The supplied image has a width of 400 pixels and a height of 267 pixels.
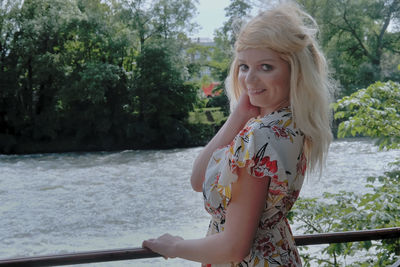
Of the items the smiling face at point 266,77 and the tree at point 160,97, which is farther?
the tree at point 160,97

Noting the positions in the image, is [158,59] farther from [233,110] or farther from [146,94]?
[233,110]

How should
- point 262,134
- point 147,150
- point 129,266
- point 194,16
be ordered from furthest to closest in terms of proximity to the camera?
1. point 194,16
2. point 147,150
3. point 129,266
4. point 262,134

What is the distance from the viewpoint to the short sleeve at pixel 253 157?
896 mm

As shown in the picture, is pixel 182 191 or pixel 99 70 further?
pixel 99 70

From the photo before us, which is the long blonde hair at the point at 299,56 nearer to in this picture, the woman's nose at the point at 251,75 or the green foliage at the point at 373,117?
the woman's nose at the point at 251,75

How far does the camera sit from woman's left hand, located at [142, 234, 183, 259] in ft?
3.30

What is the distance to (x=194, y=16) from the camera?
88.2 feet

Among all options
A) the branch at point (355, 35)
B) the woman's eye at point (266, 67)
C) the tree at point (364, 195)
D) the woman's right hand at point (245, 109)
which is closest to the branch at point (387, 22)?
the branch at point (355, 35)

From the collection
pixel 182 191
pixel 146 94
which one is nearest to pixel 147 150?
pixel 146 94

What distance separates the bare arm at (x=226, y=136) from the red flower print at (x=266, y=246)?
0.20 meters

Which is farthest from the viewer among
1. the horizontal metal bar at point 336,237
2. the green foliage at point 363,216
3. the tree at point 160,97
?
the tree at point 160,97

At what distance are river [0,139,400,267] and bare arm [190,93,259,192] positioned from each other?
8.45 metres

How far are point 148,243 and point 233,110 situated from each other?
40 cm

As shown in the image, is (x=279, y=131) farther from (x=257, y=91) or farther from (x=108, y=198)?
(x=108, y=198)
